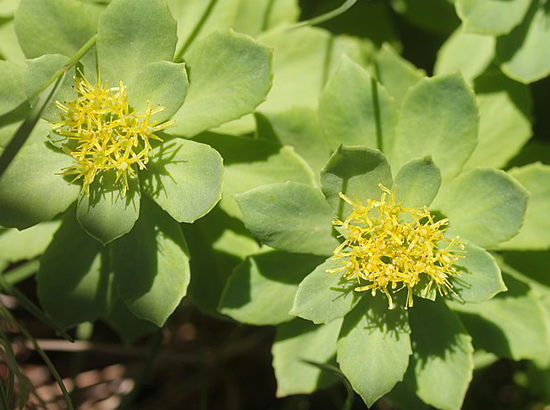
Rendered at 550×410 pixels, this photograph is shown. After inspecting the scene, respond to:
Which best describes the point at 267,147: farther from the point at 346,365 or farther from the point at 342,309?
the point at 346,365

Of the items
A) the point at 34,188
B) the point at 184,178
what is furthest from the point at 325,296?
the point at 34,188

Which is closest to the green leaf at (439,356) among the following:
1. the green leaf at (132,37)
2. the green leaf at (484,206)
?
the green leaf at (484,206)

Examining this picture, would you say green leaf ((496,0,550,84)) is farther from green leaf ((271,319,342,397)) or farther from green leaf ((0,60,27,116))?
green leaf ((0,60,27,116))

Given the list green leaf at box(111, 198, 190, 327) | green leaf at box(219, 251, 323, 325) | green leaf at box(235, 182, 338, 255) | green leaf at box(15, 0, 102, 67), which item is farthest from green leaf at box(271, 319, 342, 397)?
green leaf at box(15, 0, 102, 67)

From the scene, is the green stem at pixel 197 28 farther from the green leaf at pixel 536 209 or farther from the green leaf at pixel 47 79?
the green leaf at pixel 536 209

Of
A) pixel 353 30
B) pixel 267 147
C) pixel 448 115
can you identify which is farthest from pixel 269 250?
pixel 353 30

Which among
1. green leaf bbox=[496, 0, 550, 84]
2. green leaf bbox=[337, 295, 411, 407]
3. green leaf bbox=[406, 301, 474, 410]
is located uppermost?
green leaf bbox=[496, 0, 550, 84]
